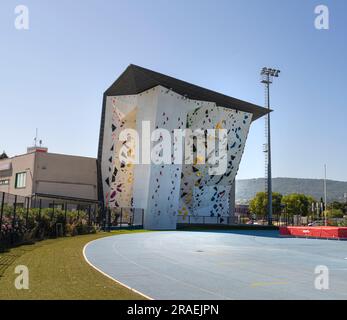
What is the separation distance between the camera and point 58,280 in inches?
395

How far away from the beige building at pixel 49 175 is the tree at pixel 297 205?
Result: 7026 cm

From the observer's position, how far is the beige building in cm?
4903

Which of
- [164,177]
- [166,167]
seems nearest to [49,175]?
[164,177]

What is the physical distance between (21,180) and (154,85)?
70.2 ft

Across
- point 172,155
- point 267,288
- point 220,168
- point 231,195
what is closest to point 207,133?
point 220,168

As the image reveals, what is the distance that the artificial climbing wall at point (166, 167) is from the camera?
1719 inches

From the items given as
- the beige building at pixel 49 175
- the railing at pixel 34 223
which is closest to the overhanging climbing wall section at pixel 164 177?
the beige building at pixel 49 175

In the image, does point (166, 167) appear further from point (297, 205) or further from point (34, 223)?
point (297, 205)

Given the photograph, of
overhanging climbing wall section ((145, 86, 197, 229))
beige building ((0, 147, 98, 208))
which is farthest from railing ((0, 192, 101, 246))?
beige building ((0, 147, 98, 208))

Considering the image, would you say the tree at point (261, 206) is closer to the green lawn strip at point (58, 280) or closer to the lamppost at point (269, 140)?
the lamppost at point (269, 140)

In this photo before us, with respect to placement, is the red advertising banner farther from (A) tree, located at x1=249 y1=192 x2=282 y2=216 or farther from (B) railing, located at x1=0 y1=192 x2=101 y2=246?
(A) tree, located at x1=249 y1=192 x2=282 y2=216

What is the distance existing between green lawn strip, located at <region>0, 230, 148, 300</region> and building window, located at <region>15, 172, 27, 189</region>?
37071mm

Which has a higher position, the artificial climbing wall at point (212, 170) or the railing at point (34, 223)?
the artificial climbing wall at point (212, 170)
